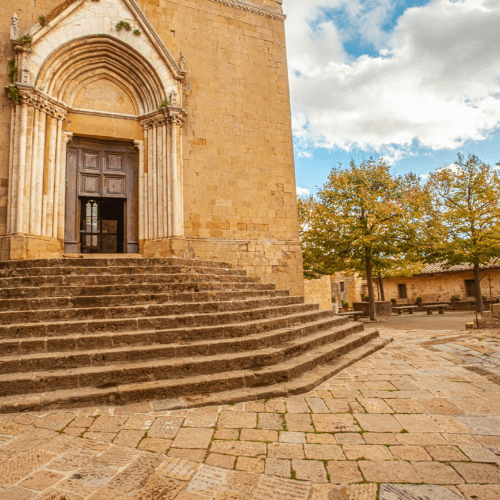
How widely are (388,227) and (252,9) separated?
988 centimetres

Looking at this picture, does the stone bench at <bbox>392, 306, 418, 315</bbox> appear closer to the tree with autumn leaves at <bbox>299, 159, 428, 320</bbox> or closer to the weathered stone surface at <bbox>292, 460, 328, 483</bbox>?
the tree with autumn leaves at <bbox>299, 159, 428, 320</bbox>

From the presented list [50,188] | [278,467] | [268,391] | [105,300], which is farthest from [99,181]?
[278,467]

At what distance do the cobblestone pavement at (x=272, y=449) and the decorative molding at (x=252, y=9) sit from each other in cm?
1181

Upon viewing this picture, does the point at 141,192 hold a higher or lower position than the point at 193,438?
higher

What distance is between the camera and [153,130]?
31.2 ft

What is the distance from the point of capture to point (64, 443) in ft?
8.62

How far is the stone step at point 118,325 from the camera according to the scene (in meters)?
4.27

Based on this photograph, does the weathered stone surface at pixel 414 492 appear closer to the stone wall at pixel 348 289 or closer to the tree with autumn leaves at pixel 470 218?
the tree with autumn leaves at pixel 470 218

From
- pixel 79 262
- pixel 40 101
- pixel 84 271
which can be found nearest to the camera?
pixel 84 271

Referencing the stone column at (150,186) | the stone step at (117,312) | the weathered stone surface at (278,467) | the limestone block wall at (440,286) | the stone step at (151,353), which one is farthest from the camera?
the limestone block wall at (440,286)

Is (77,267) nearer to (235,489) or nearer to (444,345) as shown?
(235,489)

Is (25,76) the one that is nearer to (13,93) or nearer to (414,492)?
(13,93)

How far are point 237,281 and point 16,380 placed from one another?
472cm

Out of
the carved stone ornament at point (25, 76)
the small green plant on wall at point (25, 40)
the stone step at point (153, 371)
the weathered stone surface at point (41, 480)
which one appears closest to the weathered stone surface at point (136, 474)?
the weathered stone surface at point (41, 480)
